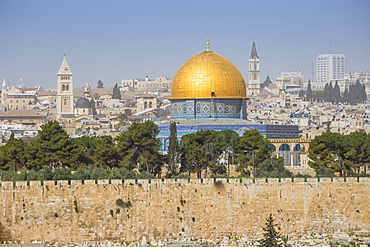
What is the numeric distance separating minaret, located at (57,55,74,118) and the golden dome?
72.3 metres

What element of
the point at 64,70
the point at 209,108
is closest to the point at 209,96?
the point at 209,108

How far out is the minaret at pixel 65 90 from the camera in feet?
414

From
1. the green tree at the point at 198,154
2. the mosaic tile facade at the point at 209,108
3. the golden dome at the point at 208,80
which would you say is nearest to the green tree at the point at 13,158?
the green tree at the point at 198,154

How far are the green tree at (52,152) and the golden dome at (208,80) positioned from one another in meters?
15.3

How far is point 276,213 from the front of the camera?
3152cm

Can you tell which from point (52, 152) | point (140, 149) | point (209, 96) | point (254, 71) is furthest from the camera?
point (254, 71)

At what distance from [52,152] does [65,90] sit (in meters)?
90.3

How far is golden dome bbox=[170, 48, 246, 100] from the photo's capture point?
5375 centimetres

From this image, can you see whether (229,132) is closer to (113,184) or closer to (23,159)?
(23,159)

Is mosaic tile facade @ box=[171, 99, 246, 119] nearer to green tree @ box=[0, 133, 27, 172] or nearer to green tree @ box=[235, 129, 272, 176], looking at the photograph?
green tree @ box=[235, 129, 272, 176]

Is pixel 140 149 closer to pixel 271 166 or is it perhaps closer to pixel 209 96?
pixel 271 166

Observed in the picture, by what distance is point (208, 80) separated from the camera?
53750mm

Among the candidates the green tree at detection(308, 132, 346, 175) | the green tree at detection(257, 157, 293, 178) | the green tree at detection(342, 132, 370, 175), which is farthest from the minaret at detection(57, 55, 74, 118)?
the green tree at detection(257, 157, 293, 178)

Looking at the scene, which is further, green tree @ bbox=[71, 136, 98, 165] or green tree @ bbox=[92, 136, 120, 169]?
green tree @ bbox=[71, 136, 98, 165]
